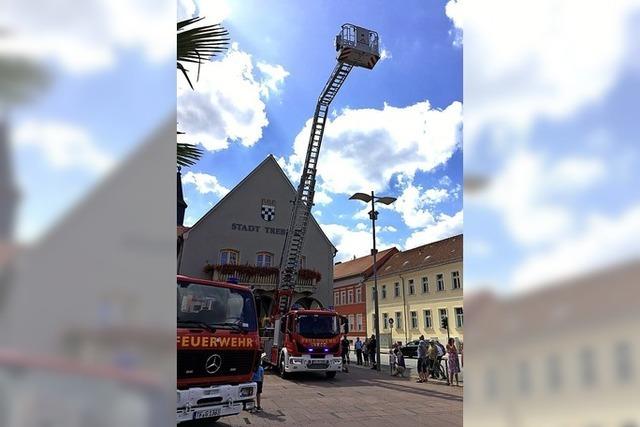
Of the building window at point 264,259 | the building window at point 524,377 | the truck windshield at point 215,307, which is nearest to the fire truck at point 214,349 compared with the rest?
the truck windshield at point 215,307

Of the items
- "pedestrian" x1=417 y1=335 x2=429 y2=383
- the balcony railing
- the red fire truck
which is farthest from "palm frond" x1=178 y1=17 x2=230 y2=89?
the balcony railing

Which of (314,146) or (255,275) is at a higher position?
(314,146)

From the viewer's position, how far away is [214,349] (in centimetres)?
671

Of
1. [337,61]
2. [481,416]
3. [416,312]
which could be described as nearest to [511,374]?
[481,416]

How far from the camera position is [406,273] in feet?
128

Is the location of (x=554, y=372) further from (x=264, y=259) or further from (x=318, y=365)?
(x=264, y=259)

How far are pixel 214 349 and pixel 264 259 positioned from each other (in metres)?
20.6

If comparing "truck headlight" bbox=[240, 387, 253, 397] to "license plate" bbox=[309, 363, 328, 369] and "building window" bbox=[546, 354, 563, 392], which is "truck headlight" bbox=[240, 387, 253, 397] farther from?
"license plate" bbox=[309, 363, 328, 369]

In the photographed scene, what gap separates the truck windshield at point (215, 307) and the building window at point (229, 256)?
1897cm

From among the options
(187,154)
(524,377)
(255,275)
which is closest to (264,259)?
(255,275)

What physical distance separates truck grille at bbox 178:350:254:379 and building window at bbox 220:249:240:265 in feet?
63.5

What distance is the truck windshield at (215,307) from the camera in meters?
6.67

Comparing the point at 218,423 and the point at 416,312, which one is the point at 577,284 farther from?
the point at 416,312

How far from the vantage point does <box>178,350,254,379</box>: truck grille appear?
6305mm
